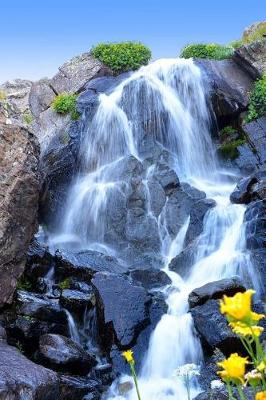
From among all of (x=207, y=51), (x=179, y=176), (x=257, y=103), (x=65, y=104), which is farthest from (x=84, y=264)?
(x=207, y=51)

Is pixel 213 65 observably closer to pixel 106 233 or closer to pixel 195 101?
pixel 195 101

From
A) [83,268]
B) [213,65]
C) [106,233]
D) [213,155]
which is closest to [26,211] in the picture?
[83,268]

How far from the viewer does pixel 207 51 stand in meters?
17.5

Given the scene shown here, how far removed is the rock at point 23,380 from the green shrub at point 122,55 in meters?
12.4

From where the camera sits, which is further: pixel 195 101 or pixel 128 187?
pixel 195 101

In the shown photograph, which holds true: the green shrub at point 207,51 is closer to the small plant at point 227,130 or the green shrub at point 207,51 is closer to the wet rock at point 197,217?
the small plant at point 227,130

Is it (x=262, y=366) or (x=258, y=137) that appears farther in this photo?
(x=258, y=137)

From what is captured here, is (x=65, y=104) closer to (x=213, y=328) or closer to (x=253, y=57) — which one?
(x=253, y=57)

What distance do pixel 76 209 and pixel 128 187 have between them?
1.42 metres

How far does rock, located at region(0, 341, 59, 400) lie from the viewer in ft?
18.8

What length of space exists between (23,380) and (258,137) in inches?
395

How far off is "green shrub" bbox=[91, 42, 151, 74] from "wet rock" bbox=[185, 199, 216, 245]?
7.46m

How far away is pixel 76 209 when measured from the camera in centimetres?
1273

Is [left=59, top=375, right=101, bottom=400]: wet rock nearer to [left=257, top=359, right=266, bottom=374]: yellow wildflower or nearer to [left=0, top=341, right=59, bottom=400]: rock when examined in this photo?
[left=0, top=341, right=59, bottom=400]: rock
